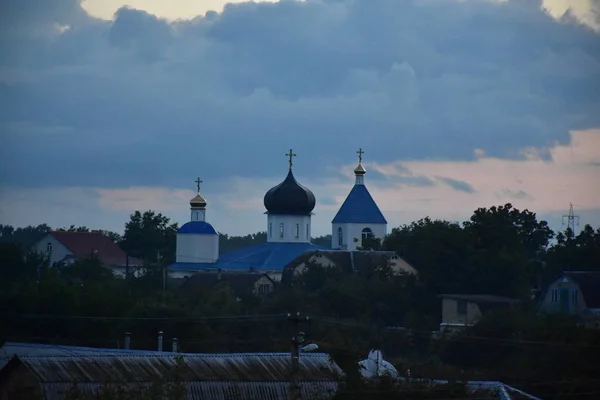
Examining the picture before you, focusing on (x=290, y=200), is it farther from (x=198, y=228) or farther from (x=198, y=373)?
(x=198, y=373)

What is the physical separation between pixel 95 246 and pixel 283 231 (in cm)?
1562

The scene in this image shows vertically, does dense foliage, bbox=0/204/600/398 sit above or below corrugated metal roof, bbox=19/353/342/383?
above

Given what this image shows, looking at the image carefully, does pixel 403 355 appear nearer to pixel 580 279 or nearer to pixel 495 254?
pixel 580 279

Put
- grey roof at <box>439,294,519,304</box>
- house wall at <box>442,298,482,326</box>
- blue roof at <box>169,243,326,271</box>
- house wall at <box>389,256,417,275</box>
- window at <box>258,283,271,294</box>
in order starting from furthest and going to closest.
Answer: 1. blue roof at <box>169,243,326,271</box>
2. window at <box>258,283,271,294</box>
3. house wall at <box>389,256,417,275</box>
4. grey roof at <box>439,294,519,304</box>
5. house wall at <box>442,298,482,326</box>

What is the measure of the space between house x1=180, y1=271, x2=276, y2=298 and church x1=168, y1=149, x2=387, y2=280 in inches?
172

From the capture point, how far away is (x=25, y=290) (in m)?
44.8

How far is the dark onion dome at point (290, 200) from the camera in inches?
2815

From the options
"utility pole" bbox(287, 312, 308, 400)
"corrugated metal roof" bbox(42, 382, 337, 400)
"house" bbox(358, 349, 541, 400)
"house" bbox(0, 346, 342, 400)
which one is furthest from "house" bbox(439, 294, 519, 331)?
"utility pole" bbox(287, 312, 308, 400)

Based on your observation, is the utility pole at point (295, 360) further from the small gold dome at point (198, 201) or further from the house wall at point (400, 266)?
the small gold dome at point (198, 201)

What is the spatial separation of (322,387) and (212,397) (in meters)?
2.00

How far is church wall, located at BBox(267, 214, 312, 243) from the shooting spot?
236 feet

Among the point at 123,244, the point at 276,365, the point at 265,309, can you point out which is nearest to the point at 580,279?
the point at 265,309

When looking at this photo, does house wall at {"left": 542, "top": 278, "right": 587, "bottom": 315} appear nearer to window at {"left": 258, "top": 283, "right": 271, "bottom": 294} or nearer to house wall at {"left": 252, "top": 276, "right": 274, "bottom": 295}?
window at {"left": 258, "top": 283, "right": 271, "bottom": 294}

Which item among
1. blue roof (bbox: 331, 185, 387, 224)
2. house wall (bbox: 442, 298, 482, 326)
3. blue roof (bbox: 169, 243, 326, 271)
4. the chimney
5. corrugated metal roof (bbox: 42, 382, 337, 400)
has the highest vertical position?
blue roof (bbox: 331, 185, 387, 224)
